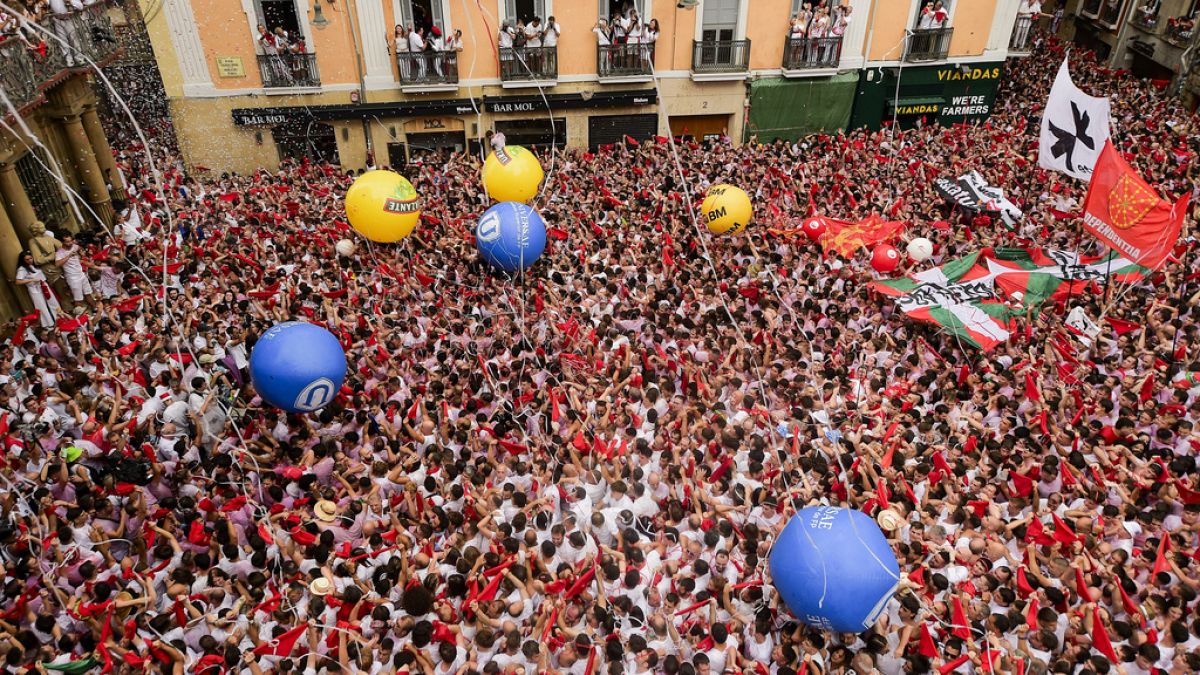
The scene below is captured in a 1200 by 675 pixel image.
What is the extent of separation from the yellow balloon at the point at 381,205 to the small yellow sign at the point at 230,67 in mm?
8264

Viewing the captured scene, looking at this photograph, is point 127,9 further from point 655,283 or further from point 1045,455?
point 1045,455

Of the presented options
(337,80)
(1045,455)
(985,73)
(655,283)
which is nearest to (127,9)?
(337,80)

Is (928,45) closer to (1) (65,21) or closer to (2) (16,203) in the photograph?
Answer: (1) (65,21)

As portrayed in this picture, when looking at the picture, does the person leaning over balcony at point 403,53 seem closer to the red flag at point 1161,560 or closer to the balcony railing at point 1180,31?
the red flag at point 1161,560

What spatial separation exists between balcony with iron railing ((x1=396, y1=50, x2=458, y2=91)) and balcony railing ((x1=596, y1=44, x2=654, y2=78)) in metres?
3.44

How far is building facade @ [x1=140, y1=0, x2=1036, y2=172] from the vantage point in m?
15.8

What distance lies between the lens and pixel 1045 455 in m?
7.00

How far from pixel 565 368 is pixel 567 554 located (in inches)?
107

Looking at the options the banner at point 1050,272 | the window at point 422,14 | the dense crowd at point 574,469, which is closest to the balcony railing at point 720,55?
the window at point 422,14

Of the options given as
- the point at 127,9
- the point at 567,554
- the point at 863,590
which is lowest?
the point at 567,554

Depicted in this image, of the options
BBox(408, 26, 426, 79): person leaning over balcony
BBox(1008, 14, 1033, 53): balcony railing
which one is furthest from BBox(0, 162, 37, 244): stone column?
BBox(1008, 14, 1033, 53): balcony railing

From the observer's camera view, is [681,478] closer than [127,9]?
Yes

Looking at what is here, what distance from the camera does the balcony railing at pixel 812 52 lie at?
1759cm

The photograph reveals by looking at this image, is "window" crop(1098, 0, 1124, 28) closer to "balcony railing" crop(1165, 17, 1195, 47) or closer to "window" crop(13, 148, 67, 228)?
"balcony railing" crop(1165, 17, 1195, 47)
